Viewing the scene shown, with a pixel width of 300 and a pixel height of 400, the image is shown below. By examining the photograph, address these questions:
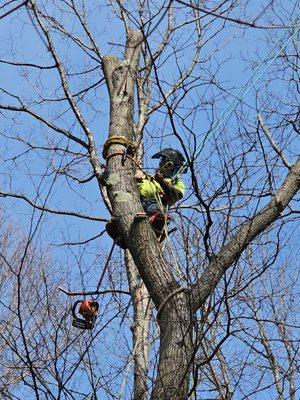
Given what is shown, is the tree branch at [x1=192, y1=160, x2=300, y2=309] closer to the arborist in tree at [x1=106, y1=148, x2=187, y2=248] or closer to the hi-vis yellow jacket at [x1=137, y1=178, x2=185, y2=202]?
the arborist in tree at [x1=106, y1=148, x2=187, y2=248]

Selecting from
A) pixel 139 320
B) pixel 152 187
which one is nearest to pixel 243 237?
pixel 152 187

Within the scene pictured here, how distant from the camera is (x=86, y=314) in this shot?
4.31 m

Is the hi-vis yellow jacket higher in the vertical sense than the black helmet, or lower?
lower

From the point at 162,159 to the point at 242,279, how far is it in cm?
127

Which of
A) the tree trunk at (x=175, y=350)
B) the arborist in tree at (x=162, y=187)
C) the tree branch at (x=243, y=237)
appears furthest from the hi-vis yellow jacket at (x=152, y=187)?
the tree trunk at (x=175, y=350)

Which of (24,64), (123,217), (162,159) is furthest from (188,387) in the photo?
(24,64)

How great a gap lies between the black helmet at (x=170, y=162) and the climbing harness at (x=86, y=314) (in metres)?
1.03

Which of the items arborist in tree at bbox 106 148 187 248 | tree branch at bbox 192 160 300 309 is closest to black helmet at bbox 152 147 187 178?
arborist in tree at bbox 106 148 187 248

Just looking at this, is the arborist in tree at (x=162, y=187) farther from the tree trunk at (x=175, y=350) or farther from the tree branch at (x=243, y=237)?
the tree trunk at (x=175, y=350)

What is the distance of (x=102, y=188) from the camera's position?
4.73 m

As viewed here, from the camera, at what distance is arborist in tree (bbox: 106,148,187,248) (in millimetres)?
4574

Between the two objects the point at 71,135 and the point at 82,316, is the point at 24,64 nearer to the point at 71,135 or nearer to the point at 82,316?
the point at 71,135

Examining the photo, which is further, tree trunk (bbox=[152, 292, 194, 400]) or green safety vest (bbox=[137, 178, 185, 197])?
green safety vest (bbox=[137, 178, 185, 197])

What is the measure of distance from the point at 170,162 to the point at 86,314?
1.21 m
